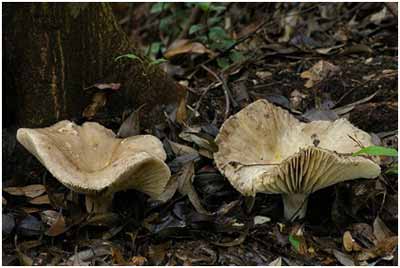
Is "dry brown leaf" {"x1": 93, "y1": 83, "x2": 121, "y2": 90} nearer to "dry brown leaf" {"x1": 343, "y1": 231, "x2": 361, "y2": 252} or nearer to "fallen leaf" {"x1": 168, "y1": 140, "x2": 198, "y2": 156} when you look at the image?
"fallen leaf" {"x1": 168, "y1": 140, "x2": 198, "y2": 156}

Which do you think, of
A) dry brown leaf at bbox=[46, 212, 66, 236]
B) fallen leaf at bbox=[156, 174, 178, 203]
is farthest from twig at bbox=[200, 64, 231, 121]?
dry brown leaf at bbox=[46, 212, 66, 236]

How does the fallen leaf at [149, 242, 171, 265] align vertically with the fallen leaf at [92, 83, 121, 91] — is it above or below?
below

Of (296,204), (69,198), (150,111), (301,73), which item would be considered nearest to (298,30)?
(301,73)

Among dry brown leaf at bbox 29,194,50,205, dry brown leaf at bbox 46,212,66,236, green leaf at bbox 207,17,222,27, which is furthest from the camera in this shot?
green leaf at bbox 207,17,222,27

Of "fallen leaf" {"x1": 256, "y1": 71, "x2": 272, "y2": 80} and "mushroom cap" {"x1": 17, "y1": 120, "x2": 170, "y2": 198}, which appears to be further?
"fallen leaf" {"x1": 256, "y1": 71, "x2": 272, "y2": 80}

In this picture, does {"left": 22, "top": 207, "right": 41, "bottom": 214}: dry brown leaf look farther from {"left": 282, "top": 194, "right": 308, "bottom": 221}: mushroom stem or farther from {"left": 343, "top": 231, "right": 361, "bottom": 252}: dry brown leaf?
{"left": 343, "top": 231, "right": 361, "bottom": 252}: dry brown leaf

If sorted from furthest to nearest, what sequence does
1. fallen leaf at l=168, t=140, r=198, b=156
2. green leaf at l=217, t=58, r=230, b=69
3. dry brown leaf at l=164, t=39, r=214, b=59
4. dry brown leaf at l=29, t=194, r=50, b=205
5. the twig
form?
dry brown leaf at l=164, t=39, r=214, b=59 < green leaf at l=217, t=58, r=230, b=69 < the twig < fallen leaf at l=168, t=140, r=198, b=156 < dry brown leaf at l=29, t=194, r=50, b=205

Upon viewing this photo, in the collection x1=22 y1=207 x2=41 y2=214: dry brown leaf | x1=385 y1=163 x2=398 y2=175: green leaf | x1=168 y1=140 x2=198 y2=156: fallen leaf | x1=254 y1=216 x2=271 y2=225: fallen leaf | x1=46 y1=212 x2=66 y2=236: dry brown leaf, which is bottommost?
x1=254 y1=216 x2=271 y2=225: fallen leaf

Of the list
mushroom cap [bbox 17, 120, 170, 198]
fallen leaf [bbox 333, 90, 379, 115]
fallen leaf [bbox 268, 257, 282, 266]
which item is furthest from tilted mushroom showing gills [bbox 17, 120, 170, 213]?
fallen leaf [bbox 333, 90, 379, 115]

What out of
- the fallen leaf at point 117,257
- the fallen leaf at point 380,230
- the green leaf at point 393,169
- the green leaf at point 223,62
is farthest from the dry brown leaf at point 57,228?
the green leaf at point 223,62
